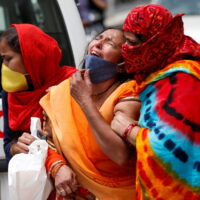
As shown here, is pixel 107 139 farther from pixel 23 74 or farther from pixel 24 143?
pixel 23 74

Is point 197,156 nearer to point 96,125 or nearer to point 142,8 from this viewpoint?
point 96,125

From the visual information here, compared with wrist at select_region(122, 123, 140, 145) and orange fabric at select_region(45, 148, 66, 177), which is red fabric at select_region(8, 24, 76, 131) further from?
wrist at select_region(122, 123, 140, 145)

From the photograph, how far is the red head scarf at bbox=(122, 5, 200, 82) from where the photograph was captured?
1869mm

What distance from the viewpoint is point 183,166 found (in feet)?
5.82

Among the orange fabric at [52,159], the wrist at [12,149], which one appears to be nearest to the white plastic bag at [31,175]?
the orange fabric at [52,159]

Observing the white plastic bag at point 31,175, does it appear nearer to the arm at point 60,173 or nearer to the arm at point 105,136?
the arm at point 60,173

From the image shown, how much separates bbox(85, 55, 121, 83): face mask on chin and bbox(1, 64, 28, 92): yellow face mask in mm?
543

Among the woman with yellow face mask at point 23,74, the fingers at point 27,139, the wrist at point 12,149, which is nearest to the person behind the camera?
the fingers at point 27,139

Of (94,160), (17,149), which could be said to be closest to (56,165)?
(94,160)

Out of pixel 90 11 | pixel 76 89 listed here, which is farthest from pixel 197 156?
pixel 90 11

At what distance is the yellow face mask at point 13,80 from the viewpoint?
8.40 feet

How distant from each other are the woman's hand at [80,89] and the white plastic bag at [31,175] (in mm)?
335

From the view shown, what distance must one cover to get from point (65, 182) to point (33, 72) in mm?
705

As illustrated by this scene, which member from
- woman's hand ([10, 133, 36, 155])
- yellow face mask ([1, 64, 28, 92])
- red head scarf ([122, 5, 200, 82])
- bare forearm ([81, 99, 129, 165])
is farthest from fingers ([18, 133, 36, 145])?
red head scarf ([122, 5, 200, 82])
